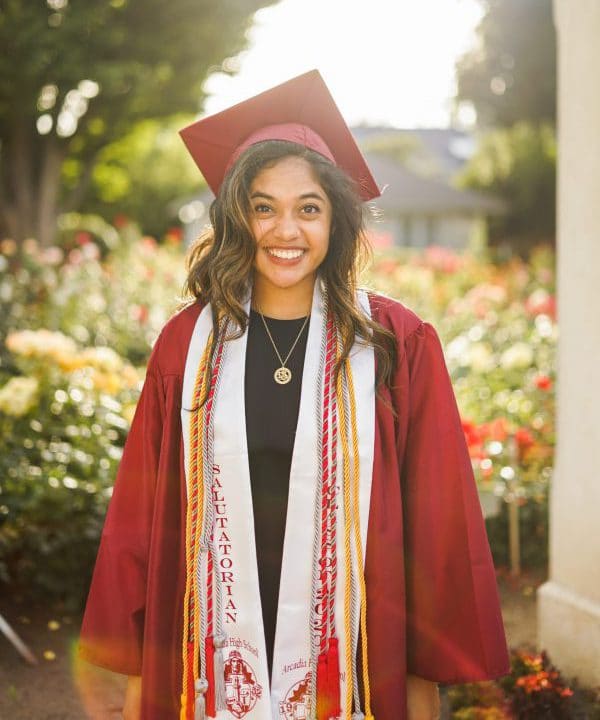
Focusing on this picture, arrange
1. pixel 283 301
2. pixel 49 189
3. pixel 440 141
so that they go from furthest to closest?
1. pixel 440 141
2. pixel 49 189
3. pixel 283 301

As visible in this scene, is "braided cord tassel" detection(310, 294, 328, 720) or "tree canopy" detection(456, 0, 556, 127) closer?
"braided cord tassel" detection(310, 294, 328, 720)

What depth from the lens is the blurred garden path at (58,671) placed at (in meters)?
3.25

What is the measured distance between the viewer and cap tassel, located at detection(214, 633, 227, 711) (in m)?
1.99

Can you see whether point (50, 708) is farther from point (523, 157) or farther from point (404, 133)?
point (404, 133)

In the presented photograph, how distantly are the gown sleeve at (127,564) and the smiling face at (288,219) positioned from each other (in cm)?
42

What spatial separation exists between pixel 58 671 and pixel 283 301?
217cm

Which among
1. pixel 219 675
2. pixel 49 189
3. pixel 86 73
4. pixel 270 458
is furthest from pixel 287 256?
pixel 49 189

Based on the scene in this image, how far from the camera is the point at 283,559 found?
200cm

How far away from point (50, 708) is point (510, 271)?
12.6 meters

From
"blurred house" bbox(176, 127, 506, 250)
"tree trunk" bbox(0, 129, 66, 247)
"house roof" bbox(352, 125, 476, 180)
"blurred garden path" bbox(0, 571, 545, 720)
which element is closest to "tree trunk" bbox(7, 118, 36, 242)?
"tree trunk" bbox(0, 129, 66, 247)

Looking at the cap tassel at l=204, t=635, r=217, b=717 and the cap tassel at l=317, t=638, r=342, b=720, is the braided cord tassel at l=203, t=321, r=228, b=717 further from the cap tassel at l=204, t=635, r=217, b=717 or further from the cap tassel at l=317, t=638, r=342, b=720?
the cap tassel at l=317, t=638, r=342, b=720

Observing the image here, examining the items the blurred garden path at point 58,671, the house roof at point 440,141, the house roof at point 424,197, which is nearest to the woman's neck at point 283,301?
the blurred garden path at point 58,671

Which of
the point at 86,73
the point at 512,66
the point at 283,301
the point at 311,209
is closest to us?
the point at 311,209

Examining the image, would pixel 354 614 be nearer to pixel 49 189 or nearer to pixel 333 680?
pixel 333 680
